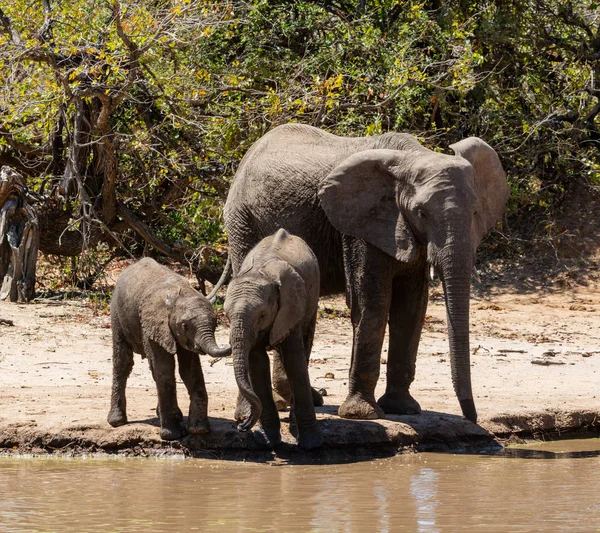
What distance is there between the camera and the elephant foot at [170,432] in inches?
311

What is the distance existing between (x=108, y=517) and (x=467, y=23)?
1147 cm

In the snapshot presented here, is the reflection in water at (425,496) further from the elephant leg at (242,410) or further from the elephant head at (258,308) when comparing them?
the elephant leg at (242,410)

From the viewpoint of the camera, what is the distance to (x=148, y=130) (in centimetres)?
1404

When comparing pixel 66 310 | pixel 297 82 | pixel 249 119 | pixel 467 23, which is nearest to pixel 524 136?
pixel 467 23

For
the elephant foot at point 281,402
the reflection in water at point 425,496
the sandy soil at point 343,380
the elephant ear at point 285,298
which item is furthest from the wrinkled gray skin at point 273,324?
the elephant foot at point 281,402

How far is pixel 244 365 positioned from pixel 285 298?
0.60 m

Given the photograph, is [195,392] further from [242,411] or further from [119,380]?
[119,380]

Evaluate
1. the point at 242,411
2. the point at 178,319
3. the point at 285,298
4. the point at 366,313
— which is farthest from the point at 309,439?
the point at 178,319

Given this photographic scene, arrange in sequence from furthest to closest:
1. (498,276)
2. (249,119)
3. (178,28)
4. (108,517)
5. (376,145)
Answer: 1. (498,276)
2. (249,119)
3. (178,28)
4. (376,145)
5. (108,517)

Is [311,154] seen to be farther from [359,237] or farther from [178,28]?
[178,28]

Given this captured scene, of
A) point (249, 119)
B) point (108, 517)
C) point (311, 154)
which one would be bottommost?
point (108, 517)

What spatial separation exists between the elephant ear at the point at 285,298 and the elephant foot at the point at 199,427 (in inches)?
31.7

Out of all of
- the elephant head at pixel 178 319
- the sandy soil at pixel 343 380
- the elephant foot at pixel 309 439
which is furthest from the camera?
the sandy soil at pixel 343 380

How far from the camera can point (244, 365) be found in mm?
7168
